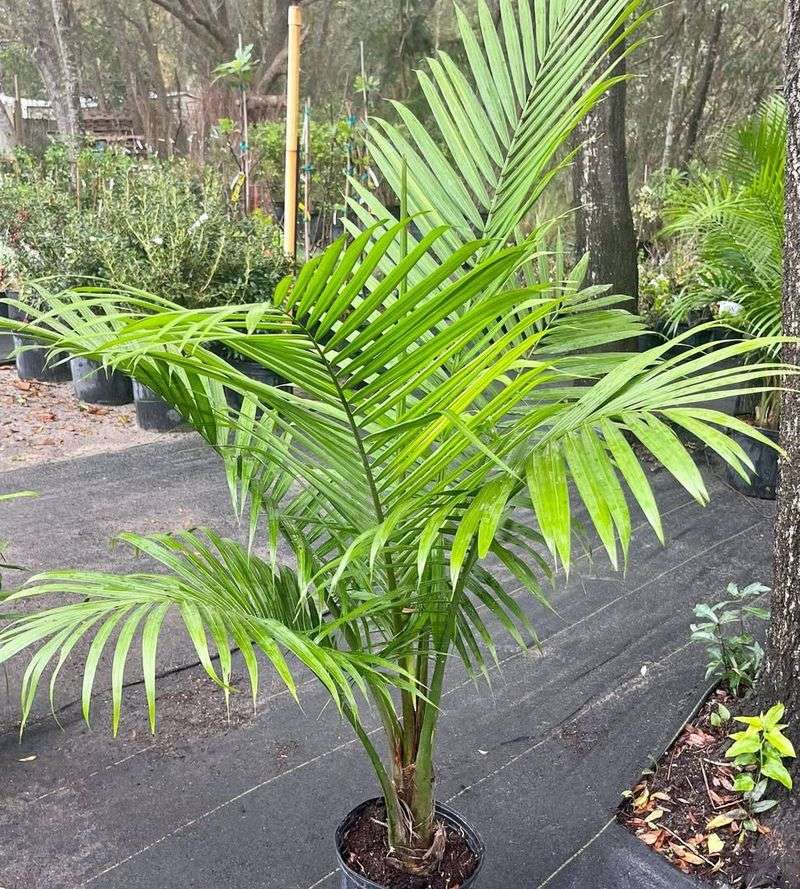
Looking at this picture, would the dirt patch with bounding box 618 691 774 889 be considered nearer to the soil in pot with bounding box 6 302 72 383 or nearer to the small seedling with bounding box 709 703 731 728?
the small seedling with bounding box 709 703 731 728

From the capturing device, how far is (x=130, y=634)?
0.85 metres

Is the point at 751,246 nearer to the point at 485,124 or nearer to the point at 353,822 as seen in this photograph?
the point at 485,124

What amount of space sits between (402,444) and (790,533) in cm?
91

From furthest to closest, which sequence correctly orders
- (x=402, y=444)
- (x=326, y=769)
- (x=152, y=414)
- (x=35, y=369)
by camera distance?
(x=35, y=369)
(x=152, y=414)
(x=326, y=769)
(x=402, y=444)

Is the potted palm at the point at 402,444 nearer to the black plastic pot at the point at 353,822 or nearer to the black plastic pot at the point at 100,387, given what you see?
the black plastic pot at the point at 353,822

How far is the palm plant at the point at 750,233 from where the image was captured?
10.1 feet

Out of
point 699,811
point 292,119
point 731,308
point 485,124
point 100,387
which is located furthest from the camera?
point 100,387

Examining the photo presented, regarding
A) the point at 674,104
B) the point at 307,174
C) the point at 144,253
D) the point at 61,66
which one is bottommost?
the point at 144,253

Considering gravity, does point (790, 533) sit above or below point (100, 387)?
above

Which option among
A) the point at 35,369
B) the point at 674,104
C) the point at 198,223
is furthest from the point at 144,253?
the point at 674,104

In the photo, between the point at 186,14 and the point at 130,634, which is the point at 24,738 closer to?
the point at 130,634

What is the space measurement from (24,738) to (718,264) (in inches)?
122

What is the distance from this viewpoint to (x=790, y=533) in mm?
1524

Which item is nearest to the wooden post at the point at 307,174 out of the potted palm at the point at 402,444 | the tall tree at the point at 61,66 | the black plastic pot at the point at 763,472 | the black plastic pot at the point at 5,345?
the black plastic pot at the point at 5,345
